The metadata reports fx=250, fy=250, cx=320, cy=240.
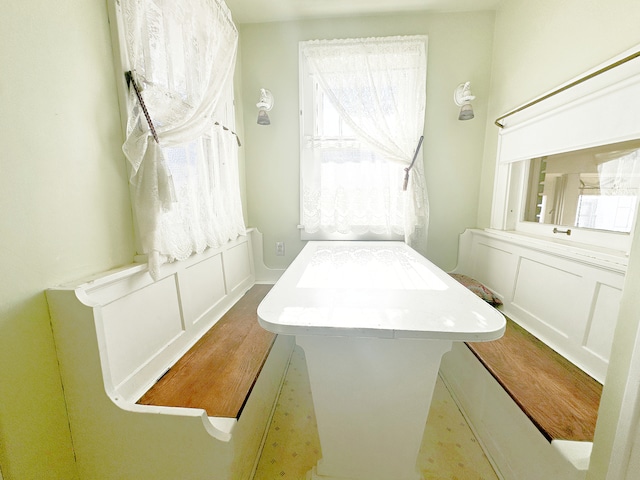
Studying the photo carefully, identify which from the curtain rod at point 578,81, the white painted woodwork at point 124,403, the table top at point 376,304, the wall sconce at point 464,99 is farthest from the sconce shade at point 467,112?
the white painted woodwork at point 124,403

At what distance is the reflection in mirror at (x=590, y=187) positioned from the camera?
1.10 m

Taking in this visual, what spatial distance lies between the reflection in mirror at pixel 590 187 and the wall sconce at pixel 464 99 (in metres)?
0.54

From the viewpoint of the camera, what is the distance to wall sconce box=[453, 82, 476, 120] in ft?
5.84

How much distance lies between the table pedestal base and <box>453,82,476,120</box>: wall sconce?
5.50 ft

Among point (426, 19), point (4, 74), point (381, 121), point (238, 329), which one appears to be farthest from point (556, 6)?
point (238, 329)

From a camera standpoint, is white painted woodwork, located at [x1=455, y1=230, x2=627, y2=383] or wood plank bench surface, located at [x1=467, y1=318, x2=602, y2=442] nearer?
wood plank bench surface, located at [x1=467, y1=318, x2=602, y2=442]

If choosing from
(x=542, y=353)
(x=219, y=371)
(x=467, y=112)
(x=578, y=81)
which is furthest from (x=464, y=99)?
(x=219, y=371)

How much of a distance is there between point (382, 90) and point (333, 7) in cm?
67

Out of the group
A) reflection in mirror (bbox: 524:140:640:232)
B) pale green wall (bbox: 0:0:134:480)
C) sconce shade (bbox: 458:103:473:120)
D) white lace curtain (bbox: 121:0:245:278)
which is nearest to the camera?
pale green wall (bbox: 0:0:134:480)

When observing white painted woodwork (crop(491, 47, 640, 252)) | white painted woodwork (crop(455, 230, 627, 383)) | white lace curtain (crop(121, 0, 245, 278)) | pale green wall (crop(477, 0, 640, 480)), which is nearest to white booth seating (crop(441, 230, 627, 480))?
white painted woodwork (crop(455, 230, 627, 383))

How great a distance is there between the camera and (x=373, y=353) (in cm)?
89

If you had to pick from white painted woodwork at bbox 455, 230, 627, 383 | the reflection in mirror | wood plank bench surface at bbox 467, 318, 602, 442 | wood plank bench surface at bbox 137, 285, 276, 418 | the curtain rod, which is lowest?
wood plank bench surface at bbox 467, 318, 602, 442

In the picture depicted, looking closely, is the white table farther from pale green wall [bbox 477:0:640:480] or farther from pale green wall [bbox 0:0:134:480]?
pale green wall [bbox 0:0:134:480]

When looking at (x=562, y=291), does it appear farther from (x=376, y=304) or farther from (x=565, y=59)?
(x=565, y=59)
